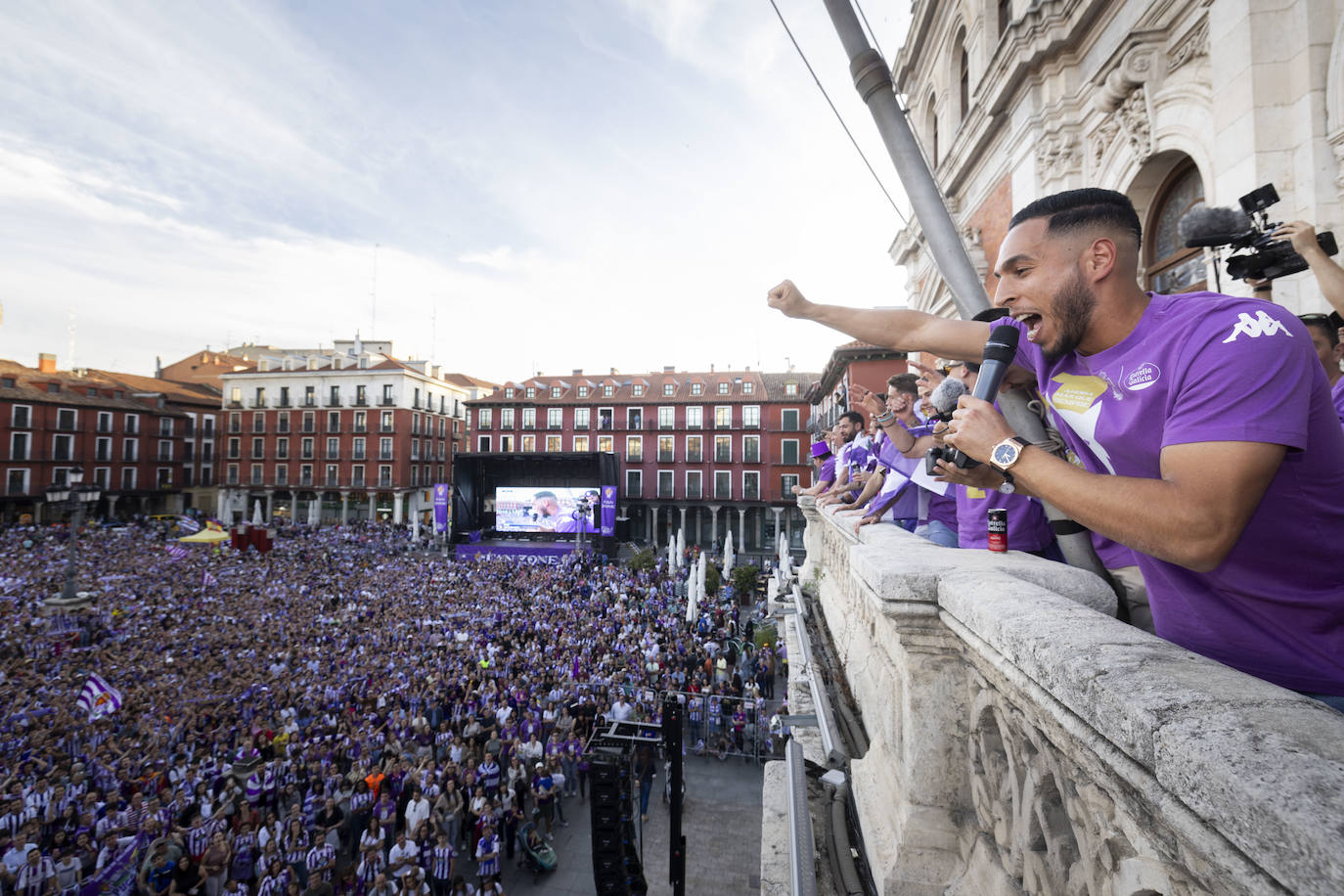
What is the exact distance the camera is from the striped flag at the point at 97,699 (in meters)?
10.3

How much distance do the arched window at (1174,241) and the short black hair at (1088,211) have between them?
5984mm

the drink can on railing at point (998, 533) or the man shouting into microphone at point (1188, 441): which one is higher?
the man shouting into microphone at point (1188, 441)

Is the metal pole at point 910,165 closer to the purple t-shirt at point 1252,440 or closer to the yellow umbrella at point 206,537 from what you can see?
the purple t-shirt at point 1252,440

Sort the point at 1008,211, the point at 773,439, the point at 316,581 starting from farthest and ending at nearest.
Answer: the point at 773,439, the point at 316,581, the point at 1008,211

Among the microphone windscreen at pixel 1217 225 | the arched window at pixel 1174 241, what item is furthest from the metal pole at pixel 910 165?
the arched window at pixel 1174 241

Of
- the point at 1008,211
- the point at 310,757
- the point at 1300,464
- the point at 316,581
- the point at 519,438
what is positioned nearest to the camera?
the point at 1300,464

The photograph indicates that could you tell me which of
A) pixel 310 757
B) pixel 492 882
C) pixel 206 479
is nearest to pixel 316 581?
pixel 310 757

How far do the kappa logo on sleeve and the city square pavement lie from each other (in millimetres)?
9439

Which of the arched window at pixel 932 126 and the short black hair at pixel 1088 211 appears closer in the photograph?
the short black hair at pixel 1088 211

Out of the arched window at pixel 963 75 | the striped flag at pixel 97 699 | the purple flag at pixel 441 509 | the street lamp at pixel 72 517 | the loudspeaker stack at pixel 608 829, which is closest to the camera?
the loudspeaker stack at pixel 608 829

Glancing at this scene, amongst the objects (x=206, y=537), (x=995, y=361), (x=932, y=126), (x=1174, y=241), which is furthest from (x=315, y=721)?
(x=206, y=537)

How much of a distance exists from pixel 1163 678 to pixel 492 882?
8175 mm

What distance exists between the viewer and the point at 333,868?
816cm

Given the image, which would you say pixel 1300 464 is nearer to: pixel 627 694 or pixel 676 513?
pixel 627 694
